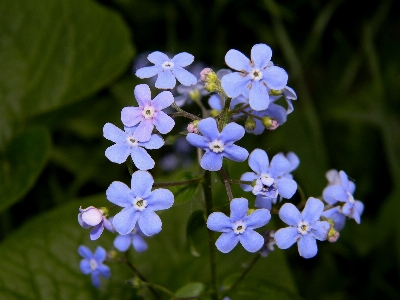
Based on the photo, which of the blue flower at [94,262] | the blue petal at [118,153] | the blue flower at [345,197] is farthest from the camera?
the blue flower at [94,262]

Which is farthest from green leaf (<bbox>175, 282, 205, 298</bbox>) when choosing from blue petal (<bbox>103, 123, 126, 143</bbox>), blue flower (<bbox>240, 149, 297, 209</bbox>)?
blue petal (<bbox>103, 123, 126, 143</bbox>)

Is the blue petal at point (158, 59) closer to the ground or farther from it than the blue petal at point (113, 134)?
farther from it

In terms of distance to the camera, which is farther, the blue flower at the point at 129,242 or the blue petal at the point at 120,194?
the blue flower at the point at 129,242

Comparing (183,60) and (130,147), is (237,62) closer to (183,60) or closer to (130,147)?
(183,60)

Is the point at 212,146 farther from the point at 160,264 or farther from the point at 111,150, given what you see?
the point at 160,264

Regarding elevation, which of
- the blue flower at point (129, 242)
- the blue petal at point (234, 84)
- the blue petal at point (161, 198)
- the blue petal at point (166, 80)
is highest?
the blue petal at point (234, 84)

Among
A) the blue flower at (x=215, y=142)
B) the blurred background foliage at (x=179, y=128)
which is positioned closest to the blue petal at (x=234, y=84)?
the blue flower at (x=215, y=142)

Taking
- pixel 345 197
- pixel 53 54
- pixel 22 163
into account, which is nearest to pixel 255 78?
pixel 345 197

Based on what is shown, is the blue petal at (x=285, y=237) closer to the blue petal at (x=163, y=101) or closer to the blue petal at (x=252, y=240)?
the blue petal at (x=252, y=240)
